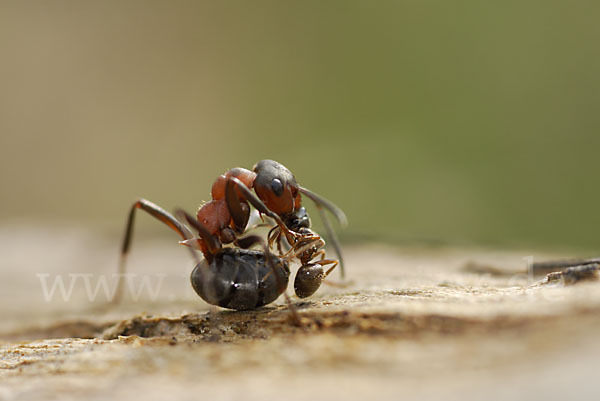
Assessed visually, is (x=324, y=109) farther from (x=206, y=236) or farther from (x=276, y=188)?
(x=206, y=236)

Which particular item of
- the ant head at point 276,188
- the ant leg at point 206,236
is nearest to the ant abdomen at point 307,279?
the ant head at point 276,188

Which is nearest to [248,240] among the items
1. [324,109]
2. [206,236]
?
[206,236]

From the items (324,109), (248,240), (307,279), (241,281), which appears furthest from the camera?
(324,109)

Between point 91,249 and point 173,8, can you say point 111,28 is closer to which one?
point 173,8

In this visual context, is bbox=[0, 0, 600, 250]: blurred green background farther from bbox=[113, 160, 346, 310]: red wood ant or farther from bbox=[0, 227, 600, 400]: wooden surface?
bbox=[0, 227, 600, 400]: wooden surface

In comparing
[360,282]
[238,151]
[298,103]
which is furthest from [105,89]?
[360,282]

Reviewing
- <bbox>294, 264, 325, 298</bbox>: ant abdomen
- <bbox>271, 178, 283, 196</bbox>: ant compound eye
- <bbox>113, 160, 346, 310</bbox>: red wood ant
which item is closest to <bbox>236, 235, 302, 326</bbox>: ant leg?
<bbox>113, 160, 346, 310</bbox>: red wood ant
